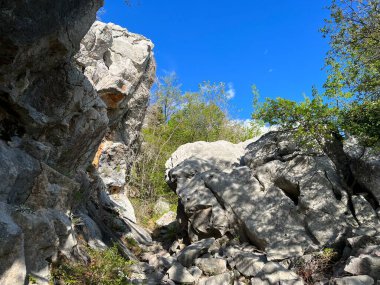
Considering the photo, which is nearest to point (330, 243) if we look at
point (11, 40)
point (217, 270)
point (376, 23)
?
point (217, 270)

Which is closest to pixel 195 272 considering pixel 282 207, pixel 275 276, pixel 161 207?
pixel 275 276

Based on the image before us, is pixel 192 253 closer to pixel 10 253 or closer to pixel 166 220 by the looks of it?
pixel 10 253

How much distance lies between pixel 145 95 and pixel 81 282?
16.8 meters

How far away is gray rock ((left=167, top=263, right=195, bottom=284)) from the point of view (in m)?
10.4

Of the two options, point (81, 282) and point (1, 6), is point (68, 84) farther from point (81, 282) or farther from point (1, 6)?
point (81, 282)

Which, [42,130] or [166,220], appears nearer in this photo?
[42,130]

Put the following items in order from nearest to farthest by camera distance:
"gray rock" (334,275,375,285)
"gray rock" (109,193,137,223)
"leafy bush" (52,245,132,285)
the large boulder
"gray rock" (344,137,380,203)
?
1. "leafy bush" (52,245,132,285)
2. "gray rock" (334,275,375,285)
3. "gray rock" (344,137,380,203)
4. the large boulder
5. "gray rock" (109,193,137,223)

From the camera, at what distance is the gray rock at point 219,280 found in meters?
10.1

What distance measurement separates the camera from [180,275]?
10.7m

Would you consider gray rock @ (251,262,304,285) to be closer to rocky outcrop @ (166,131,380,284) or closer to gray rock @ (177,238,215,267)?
rocky outcrop @ (166,131,380,284)

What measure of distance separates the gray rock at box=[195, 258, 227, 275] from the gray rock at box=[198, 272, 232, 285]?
60cm

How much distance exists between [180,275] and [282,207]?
4767 millimetres

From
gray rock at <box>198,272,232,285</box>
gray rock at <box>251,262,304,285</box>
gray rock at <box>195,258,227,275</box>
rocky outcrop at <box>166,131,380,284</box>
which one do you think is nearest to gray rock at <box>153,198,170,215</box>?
rocky outcrop at <box>166,131,380,284</box>

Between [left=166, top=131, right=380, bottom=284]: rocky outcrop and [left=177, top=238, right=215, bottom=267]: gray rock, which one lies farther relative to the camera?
[left=177, top=238, right=215, bottom=267]: gray rock
